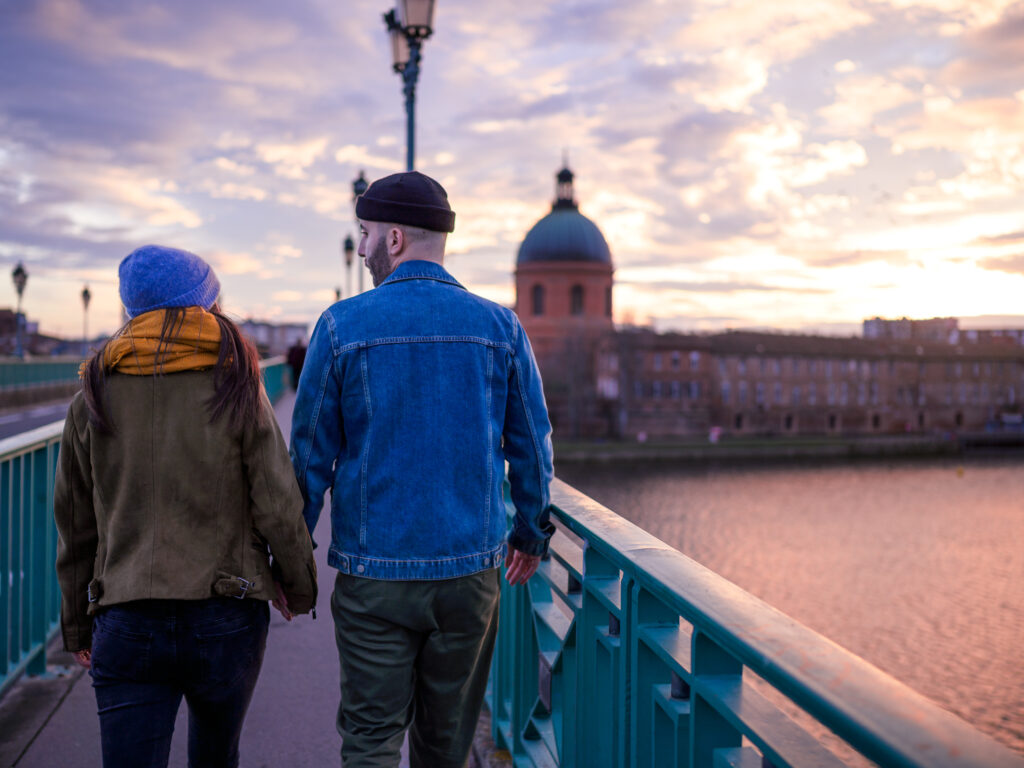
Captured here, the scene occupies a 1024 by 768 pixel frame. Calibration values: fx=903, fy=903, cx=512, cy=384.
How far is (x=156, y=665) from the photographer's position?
2016mm

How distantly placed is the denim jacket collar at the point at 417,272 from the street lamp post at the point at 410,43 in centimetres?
640

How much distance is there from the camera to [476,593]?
2.23 metres

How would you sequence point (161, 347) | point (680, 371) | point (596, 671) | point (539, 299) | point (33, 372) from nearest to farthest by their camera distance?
point (161, 347) → point (596, 671) → point (33, 372) → point (680, 371) → point (539, 299)

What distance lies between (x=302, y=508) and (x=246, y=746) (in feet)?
5.69

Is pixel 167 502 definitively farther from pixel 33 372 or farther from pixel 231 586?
pixel 33 372

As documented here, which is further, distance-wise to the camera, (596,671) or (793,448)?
(793,448)

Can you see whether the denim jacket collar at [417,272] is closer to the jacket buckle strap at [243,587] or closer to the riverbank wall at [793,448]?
the jacket buckle strap at [243,587]

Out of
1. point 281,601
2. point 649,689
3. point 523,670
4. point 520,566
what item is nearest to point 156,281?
point 281,601

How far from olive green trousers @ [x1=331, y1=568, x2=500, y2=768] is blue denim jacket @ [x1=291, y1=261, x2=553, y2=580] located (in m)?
0.05

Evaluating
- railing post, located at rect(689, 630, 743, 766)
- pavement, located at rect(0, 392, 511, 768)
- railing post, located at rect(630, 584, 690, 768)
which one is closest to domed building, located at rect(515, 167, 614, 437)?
pavement, located at rect(0, 392, 511, 768)

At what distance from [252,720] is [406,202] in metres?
2.44

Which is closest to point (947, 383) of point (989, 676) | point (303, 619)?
point (989, 676)

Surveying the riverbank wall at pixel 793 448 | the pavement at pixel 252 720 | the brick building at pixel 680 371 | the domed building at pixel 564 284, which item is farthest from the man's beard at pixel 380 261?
the domed building at pixel 564 284

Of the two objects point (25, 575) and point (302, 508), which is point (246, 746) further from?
point (302, 508)
